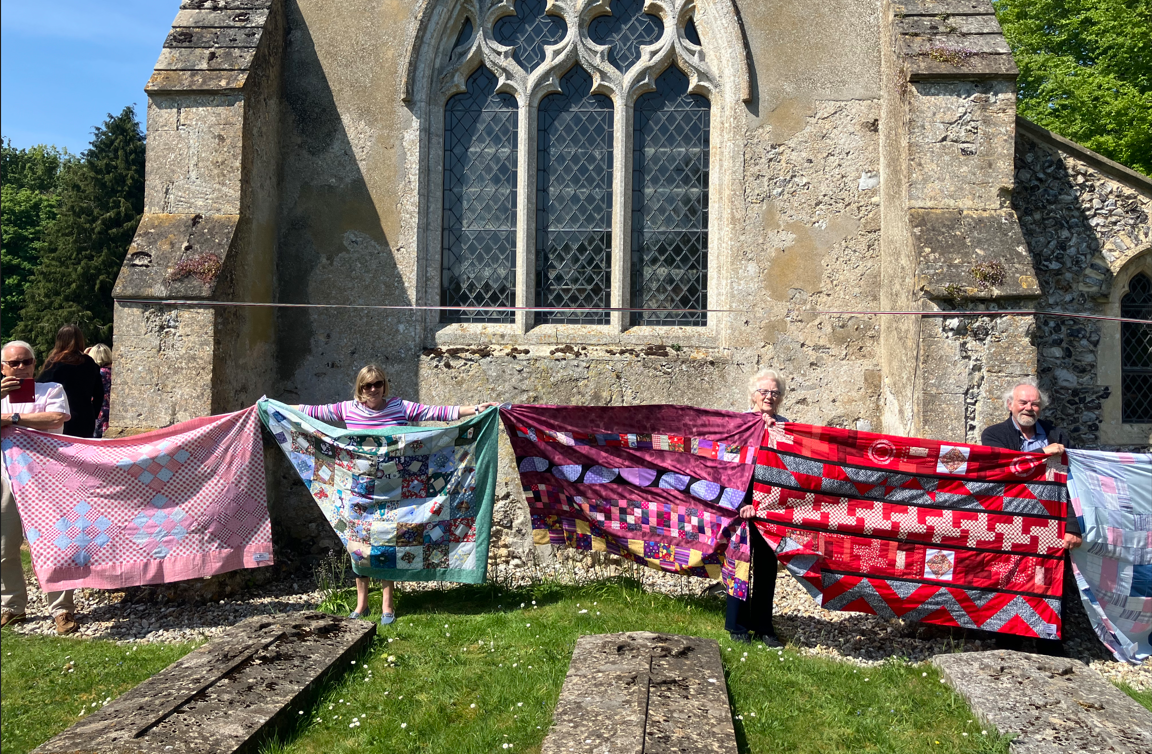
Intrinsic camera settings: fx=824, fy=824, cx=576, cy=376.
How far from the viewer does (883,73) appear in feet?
22.5

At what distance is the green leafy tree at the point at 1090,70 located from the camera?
14.3m

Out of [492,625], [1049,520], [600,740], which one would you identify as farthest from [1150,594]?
[492,625]

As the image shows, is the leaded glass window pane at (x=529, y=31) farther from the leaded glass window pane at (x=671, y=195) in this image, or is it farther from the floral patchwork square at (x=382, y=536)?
the floral patchwork square at (x=382, y=536)

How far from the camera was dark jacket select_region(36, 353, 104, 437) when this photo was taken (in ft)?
20.6

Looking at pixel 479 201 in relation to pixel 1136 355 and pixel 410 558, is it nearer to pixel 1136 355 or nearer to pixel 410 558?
pixel 410 558

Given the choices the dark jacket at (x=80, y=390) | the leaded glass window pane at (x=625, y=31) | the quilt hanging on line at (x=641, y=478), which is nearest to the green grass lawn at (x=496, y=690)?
the quilt hanging on line at (x=641, y=478)

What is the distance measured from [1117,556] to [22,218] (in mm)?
32815

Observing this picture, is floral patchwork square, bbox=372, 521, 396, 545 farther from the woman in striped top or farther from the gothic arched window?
the gothic arched window

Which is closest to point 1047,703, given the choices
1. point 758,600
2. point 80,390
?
point 758,600

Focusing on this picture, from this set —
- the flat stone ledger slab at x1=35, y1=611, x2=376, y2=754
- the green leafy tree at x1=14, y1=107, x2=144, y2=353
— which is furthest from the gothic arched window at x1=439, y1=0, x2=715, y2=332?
the green leafy tree at x1=14, y1=107, x2=144, y2=353

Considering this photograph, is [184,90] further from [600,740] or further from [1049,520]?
[1049,520]

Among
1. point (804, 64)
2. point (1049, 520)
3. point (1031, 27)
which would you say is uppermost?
point (1031, 27)

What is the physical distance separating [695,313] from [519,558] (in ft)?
8.64

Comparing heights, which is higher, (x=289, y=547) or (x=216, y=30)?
(x=216, y=30)
